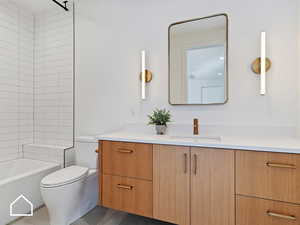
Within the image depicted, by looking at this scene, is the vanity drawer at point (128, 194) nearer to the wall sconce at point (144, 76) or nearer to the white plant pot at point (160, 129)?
the white plant pot at point (160, 129)

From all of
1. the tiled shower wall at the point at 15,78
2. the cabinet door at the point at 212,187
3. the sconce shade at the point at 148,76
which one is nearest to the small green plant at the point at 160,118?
the sconce shade at the point at 148,76

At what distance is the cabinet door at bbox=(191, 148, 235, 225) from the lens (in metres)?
1.16

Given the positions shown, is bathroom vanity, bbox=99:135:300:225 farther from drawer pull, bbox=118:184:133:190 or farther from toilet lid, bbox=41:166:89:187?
toilet lid, bbox=41:166:89:187

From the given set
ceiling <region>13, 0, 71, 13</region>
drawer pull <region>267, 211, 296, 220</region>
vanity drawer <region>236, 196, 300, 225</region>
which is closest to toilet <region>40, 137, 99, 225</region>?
vanity drawer <region>236, 196, 300, 225</region>

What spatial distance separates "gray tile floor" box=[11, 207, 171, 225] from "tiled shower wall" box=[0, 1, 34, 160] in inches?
39.7

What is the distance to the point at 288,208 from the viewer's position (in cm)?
104

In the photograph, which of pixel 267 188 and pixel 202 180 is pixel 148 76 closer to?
pixel 202 180

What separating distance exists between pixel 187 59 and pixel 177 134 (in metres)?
0.79

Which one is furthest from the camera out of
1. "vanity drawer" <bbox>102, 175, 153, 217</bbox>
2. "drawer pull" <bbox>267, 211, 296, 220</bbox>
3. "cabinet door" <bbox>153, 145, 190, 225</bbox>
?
"vanity drawer" <bbox>102, 175, 153, 217</bbox>

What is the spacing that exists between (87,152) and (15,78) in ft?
4.95

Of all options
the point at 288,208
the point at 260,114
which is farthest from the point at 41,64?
the point at 288,208

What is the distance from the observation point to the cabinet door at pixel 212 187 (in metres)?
1.16

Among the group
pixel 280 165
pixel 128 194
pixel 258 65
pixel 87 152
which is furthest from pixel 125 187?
pixel 258 65

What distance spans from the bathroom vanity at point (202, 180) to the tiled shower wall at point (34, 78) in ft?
4.33
